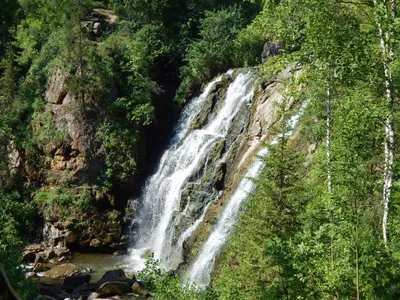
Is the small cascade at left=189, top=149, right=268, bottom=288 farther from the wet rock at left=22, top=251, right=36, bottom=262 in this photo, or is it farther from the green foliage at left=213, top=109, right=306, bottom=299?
the wet rock at left=22, top=251, right=36, bottom=262

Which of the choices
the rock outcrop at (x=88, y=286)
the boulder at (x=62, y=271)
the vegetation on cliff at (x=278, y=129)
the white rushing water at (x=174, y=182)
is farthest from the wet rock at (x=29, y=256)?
the white rushing water at (x=174, y=182)

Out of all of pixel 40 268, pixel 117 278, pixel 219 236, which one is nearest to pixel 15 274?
pixel 117 278

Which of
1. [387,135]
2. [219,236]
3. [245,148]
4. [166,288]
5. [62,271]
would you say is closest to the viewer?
[387,135]

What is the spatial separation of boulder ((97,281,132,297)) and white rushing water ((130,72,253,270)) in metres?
2.93

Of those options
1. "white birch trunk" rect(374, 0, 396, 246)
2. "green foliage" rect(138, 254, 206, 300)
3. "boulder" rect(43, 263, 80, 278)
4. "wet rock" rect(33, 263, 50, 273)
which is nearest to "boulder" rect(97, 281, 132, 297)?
"boulder" rect(43, 263, 80, 278)

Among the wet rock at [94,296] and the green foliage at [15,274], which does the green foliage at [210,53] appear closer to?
the wet rock at [94,296]

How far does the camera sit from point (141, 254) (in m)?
19.7

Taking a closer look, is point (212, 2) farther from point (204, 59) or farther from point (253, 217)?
point (253, 217)

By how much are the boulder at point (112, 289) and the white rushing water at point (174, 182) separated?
2932 mm

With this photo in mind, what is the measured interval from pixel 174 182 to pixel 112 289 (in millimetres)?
6376

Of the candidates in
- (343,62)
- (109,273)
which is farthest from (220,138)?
(343,62)

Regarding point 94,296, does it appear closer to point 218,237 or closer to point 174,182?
point 218,237

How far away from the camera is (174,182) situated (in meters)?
20.3

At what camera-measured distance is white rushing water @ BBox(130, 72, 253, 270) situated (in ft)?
62.1
